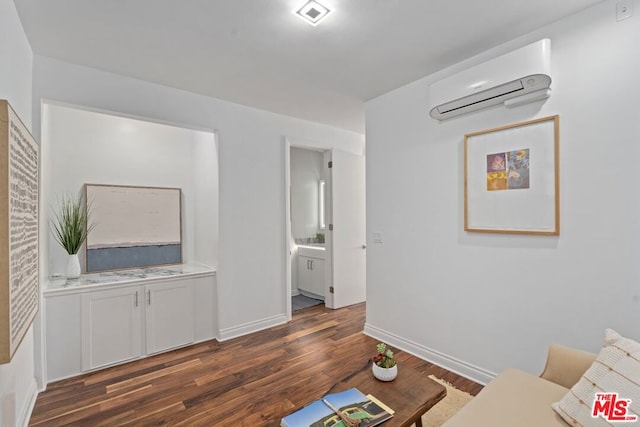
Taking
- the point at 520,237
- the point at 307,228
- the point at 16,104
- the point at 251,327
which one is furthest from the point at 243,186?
the point at 520,237

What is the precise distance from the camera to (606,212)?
5.96 feet

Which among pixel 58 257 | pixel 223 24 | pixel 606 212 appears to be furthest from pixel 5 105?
pixel 606 212

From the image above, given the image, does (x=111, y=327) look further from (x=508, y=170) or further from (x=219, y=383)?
(x=508, y=170)

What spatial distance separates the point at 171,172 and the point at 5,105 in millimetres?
2514

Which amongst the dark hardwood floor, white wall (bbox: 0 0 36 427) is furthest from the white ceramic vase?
the dark hardwood floor

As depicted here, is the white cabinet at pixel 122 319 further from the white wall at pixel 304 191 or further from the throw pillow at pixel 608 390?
the throw pillow at pixel 608 390

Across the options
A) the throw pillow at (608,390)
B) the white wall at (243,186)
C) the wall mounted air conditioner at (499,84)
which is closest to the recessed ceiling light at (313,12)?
the wall mounted air conditioner at (499,84)

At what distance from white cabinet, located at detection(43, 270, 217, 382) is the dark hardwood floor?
0.39 feet

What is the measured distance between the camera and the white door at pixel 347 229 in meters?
4.26

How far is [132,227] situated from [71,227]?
619mm

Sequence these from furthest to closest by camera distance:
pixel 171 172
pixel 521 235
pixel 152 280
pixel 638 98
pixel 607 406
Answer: pixel 171 172
pixel 152 280
pixel 521 235
pixel 638 98
pixel 607 406

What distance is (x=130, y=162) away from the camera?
346 cm

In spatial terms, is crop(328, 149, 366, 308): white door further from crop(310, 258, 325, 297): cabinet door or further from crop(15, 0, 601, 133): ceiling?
crop(15, 0, 601, 133): ceiling

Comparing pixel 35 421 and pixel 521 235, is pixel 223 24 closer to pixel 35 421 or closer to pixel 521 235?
pixel 521 235
